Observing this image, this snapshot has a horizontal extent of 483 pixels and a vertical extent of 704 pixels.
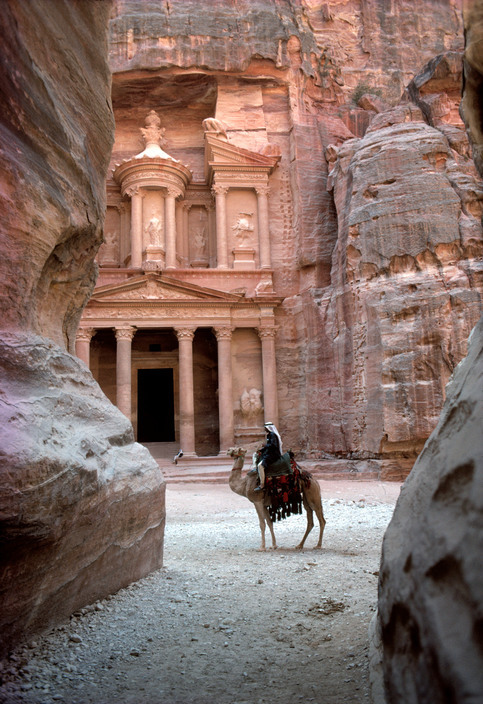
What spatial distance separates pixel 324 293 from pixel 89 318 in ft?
29.4

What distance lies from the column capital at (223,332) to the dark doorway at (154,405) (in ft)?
15.7

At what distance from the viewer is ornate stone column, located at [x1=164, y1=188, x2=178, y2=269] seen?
2402 centimetres

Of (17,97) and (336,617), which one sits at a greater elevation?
(17,97)

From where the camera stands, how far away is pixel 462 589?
1937mm

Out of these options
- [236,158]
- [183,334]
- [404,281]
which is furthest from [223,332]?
[236,158]

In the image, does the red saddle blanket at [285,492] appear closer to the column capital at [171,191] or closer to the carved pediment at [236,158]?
the column capital at [171,191]

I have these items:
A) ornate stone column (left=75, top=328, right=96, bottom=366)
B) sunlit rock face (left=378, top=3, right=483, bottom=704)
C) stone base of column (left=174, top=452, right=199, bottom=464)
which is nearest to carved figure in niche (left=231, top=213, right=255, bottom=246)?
ornate stone column (left=75, top=328, right=96, bottom=366)

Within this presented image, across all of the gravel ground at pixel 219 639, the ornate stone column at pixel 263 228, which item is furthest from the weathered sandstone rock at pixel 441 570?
the ornate stone column at pixel 263 228

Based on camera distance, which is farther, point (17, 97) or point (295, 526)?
point (295, 526)

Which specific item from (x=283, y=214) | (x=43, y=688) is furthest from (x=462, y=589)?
(x=283, y=214)

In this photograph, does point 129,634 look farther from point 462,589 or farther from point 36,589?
point 462,589

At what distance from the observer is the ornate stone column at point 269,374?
867 inches

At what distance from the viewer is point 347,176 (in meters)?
20.5

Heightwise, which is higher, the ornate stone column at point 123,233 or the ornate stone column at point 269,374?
the ornate stone column at point 123,233
